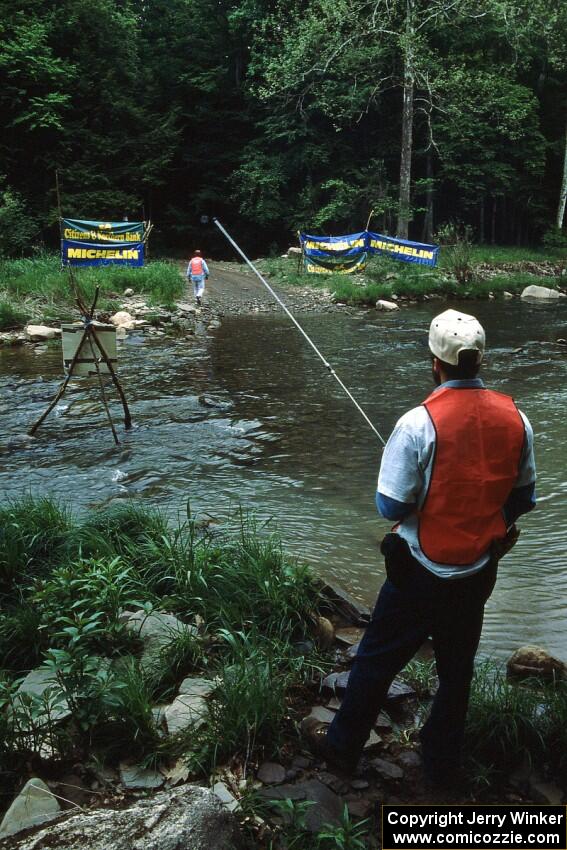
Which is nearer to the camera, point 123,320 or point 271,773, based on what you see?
point 271,773

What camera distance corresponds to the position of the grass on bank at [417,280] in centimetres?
2197

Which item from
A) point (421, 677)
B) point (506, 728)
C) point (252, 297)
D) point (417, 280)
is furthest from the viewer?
point (417, 280)

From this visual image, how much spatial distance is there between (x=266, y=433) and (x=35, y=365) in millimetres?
5885

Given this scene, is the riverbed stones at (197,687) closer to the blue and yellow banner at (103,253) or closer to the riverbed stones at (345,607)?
the riverbed stones at (345,607)

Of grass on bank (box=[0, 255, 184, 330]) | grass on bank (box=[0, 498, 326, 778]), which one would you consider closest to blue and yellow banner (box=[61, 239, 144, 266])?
grass on bank (box=[0, 255, 184, 330])

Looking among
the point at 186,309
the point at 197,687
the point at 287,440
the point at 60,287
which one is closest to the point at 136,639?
the point at 197,687

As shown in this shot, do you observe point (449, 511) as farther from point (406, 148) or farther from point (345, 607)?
point (406, 148)

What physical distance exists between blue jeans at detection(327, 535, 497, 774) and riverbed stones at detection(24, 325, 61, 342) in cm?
1337

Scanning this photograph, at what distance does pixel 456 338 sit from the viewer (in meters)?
2.46

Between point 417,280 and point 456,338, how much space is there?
2126 cm

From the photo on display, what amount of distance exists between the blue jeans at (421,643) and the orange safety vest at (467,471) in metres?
0.12

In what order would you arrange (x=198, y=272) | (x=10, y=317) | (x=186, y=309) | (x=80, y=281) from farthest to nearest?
(x=198, y=272)
(x=186, y=309)
(x=80, y=281)
(x=10, y=317)

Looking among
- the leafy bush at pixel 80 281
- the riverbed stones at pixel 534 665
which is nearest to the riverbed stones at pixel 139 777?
the riverbed stones at pixel 534 665

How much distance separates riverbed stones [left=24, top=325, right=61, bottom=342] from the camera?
47.9ft
